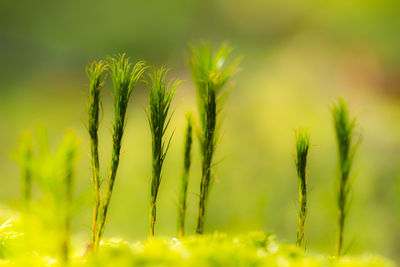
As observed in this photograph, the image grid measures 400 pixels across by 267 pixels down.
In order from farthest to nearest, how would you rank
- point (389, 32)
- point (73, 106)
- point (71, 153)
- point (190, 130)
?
point (73, 106) < point (389, 32) < point (190, 130) < point (71, 153)

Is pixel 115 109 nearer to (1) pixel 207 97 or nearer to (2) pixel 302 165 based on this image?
(1) pixel 207 97

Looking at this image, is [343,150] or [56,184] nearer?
[56,184]

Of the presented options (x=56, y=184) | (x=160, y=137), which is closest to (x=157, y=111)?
(x=160, y=137)

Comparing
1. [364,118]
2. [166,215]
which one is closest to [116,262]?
[166,215]

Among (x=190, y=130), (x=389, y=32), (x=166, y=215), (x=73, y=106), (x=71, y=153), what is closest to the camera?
(x=71, y=153)

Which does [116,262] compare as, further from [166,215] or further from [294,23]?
[294,23]

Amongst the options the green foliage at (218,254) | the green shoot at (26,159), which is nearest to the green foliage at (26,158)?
the green shoot at (26,159)

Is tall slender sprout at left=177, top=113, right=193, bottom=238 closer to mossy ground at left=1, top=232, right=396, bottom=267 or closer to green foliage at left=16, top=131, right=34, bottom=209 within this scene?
mossy ground at left=1, top=232, right=396, bottom=267
